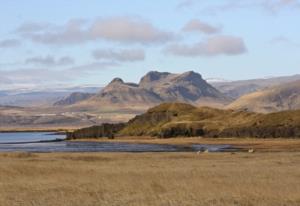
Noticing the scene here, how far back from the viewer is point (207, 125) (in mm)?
166500

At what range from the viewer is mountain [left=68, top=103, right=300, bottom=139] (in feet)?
469

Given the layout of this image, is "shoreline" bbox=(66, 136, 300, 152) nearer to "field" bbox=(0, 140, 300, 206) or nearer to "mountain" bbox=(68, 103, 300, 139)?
"mountain" bbox=(68, 103, 300, 139)

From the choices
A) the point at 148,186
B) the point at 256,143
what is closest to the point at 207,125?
the point at 256,143

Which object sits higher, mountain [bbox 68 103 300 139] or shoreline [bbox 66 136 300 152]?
mountain [bbox 68 103 300 139]

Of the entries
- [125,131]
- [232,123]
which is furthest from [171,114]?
[232,123]

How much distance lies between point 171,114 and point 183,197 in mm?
169552

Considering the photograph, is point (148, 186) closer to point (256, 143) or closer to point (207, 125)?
point (256, 143)

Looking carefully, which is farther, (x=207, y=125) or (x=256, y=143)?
(x=207, y=125)

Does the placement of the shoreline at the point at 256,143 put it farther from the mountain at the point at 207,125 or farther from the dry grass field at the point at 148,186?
the dry grass field at the point at 148,186

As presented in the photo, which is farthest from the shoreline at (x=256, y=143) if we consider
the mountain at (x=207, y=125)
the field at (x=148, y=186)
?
the field at (x=148, y=186)

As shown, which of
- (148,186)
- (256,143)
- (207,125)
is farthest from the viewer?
(207,125)

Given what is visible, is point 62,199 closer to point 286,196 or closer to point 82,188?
point 82,188

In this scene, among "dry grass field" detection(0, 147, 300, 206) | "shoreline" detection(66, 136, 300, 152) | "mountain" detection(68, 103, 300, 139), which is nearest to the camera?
"dry grass field" detection(0, 147, 300, 206)

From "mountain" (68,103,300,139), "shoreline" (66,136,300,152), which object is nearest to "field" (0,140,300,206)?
"shoreline" (66,136,300,152)
